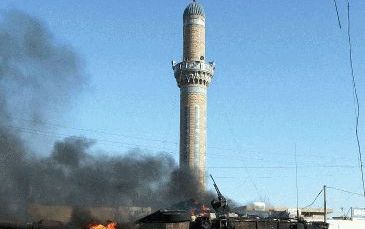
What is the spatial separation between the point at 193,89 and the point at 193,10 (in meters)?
10.8

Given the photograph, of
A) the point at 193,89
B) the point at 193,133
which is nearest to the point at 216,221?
the point at 193,133

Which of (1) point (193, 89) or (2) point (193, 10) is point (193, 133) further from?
(2) point (193, 10)

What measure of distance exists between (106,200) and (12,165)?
1404 centimetres

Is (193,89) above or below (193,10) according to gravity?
below

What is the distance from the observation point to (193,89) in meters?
70.1

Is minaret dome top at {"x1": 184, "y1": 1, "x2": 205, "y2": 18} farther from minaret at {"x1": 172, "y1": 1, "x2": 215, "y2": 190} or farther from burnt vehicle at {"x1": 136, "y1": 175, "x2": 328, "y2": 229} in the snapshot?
burnt vehicle at {"x1": 136, "y1": 175, "x2": 328, "y2": 229}

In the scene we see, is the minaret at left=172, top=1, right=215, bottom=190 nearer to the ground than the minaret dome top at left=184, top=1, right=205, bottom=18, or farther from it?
nearer to the ground

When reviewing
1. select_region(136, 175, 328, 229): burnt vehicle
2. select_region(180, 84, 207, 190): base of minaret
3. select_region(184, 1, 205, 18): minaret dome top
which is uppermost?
select_region(184, 1, 205, 18): minaret dome top

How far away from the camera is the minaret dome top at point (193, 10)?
71312 millimetres

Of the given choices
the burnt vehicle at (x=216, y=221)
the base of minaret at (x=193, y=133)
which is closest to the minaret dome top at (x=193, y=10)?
the base of minaret at (x=193, y=133)

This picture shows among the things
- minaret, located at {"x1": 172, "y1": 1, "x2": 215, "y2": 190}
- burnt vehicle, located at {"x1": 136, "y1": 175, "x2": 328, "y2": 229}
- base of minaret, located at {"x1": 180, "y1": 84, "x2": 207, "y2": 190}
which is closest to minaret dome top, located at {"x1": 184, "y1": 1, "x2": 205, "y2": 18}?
minaret, located at {"x1": 172, "y1": 1, "x2": 215, "y2": 190}

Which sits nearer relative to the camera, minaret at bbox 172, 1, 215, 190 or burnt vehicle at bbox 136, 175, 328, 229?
burnt vehicle at bbox 136, 175, 328, 229

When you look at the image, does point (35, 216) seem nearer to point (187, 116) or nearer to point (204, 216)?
point (204, 216)

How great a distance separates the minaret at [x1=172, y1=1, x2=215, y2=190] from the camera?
2694 inches
